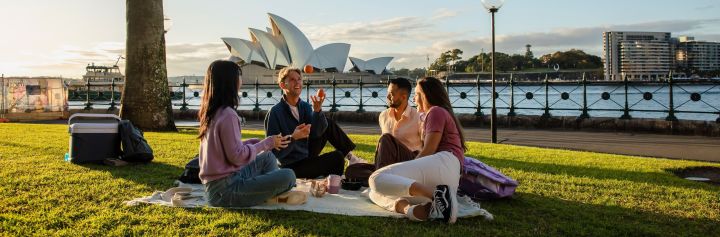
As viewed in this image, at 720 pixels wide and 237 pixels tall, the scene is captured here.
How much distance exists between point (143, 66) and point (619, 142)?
8.22 metres

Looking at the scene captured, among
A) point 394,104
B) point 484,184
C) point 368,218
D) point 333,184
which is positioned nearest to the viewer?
point 368,218

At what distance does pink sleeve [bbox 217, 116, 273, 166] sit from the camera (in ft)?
11.4

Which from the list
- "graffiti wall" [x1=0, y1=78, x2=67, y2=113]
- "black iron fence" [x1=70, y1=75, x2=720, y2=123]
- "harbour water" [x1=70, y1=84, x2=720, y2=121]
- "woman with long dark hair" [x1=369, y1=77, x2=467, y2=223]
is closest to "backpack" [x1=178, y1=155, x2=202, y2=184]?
"black iron fence" [x1=70, y1=75, x2=720, y2=123]

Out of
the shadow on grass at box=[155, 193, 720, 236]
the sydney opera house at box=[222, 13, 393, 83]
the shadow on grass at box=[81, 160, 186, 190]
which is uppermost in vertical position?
the sydney opera house at box=[222, 13, 393, 83]

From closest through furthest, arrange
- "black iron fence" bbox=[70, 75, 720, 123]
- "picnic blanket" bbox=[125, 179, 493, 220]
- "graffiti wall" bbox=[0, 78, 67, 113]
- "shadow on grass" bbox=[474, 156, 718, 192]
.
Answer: "picnic blanket" bbox=[125, 179, 493, 220]
"shadow on grass" bbox=[474, 156, 718, 192]
"black iron fence" bbox=[70, 75, 720, 123]
"graffiti wall" bbox=[0, 78, 67, 113]

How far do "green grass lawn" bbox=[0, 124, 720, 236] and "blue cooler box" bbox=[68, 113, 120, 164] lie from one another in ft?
0.65

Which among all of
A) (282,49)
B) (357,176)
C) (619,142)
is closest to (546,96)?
(619,142)

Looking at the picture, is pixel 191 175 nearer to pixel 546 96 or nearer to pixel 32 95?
pixel 546 96

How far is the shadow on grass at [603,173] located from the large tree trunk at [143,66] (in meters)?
6.37

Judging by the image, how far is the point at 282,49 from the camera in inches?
2087

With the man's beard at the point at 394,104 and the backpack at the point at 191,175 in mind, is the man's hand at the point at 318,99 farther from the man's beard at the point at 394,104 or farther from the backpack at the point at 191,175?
the backpack at the point at 191,175

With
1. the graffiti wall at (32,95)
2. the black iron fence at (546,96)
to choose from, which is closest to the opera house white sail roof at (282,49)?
the black iron fence at (546,96)

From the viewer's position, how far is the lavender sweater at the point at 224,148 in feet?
11.4

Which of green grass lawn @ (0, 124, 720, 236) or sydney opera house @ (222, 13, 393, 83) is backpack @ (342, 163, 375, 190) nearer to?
green grass lawn @ (0, 124, 720, 236)
